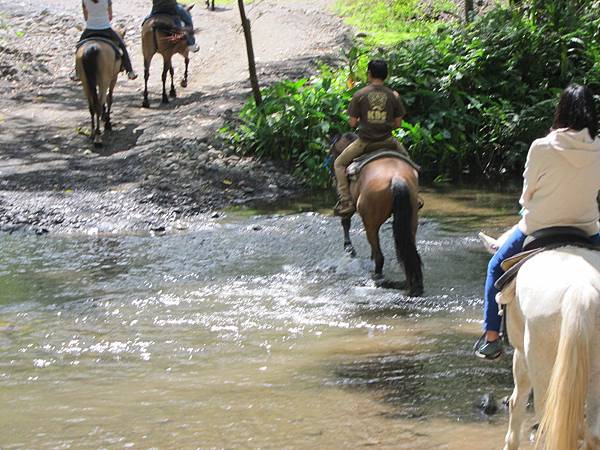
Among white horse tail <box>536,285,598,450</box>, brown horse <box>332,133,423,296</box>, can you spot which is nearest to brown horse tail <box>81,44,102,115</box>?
brown horse <box>332,133,423,296</box>

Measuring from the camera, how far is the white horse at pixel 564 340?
4.36 metres

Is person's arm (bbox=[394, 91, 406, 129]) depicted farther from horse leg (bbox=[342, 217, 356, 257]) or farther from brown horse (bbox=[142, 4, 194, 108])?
brown horse (bbox=[142, 4, 194, 108])

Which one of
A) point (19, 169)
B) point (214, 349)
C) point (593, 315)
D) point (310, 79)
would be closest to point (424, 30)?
point (310, 79)

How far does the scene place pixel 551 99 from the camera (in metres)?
14.6

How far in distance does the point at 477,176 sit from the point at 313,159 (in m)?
2.65

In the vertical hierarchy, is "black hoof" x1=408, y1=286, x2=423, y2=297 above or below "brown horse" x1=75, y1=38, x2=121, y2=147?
below

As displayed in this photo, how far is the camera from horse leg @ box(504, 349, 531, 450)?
5359 millimetres

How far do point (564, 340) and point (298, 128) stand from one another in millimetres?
10653

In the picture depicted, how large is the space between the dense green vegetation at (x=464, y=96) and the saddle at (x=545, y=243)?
359 inches

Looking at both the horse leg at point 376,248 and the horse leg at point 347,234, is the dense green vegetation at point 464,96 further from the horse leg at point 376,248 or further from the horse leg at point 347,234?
the horse leg at point 376,248

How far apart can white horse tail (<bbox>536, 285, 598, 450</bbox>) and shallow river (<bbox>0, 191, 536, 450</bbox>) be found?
134cm

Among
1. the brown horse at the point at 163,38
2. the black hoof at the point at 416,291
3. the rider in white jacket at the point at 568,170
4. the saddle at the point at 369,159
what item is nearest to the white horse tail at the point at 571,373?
the rider in white jacket at the point at 568,170

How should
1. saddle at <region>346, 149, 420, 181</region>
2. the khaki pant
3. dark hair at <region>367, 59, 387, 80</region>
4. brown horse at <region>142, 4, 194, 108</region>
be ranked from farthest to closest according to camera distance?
brown horse at <region>142, 4, 194, 108</region> → the khaki pant → dark hair at <region>367, 59, 387, 80</region> → saddle at <region>346, 149, 420, 181</region>

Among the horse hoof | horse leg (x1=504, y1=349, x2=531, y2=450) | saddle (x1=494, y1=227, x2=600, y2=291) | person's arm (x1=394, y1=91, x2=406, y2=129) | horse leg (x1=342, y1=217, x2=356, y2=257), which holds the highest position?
person's arm (x1=394, y1=91, x2=406, y2=129)
